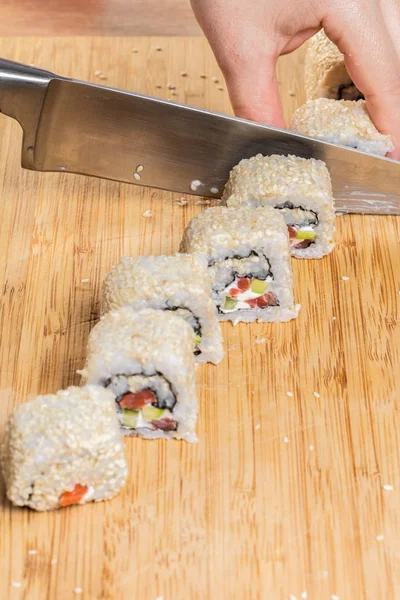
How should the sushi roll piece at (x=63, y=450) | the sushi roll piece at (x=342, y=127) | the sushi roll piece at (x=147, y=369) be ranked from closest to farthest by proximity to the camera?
the sushi roll piece at (x=63, y=450)
the sushi roll piece at (x=147, y=369)
the sushi roll piece at (x=342, y=127)

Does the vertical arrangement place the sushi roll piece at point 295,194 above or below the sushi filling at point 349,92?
below

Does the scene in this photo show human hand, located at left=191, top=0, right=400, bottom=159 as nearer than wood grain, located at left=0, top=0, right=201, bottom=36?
Yes

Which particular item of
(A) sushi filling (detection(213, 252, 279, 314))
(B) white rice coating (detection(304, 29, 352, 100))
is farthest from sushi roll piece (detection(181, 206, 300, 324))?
(B) white rice coating (detection(304, 29, 352, 100))

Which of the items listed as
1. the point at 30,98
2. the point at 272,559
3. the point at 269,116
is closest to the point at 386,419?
the point at 272,559

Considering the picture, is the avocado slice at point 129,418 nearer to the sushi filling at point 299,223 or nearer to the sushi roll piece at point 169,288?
the sushi roll piece at point 169,288

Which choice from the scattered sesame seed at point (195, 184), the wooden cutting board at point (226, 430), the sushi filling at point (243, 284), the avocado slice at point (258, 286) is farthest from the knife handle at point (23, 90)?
the avocado slice at point (258, 286)

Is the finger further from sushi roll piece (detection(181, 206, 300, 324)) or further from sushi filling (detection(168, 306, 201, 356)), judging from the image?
sushi filling (detection(168, 306, 201, 356))

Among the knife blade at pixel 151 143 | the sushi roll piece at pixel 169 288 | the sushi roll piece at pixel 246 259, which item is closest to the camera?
the sushi roll piece at pixel 169 288
